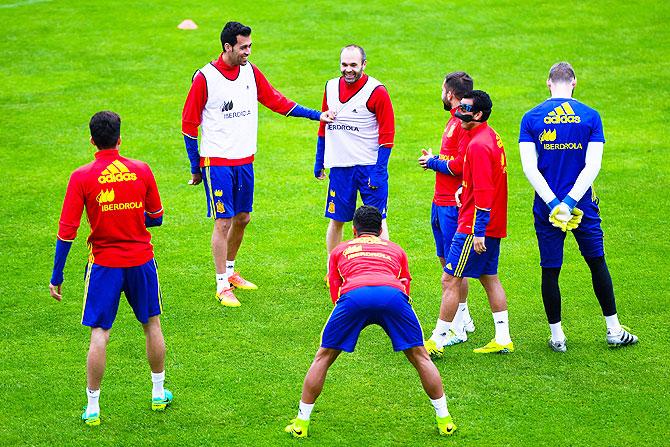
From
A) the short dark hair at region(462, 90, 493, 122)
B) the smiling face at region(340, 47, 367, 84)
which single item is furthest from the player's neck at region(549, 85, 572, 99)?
the smiling face at region(340, 47, 367, 84)

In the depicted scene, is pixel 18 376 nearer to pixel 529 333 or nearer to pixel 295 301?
pixel 295 301

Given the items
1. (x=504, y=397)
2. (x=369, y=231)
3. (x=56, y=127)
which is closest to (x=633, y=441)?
(x=504, y=397)

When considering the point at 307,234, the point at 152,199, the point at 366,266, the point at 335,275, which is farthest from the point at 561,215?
the point at 307,234

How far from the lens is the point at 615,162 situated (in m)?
13.5

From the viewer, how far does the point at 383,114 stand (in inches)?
387

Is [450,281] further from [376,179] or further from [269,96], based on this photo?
[269,96]

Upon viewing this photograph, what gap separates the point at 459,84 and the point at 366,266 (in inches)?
92.1

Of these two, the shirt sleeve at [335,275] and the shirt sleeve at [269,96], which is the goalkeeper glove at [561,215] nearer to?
the shirt sleeve at [335,275]

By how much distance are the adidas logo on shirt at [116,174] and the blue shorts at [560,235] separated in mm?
3651

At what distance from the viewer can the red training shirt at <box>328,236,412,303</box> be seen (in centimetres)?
691

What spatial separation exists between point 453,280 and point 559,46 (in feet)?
36.6

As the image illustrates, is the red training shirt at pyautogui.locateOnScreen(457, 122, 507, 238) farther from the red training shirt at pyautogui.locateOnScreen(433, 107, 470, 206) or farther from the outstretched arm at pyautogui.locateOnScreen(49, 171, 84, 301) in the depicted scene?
the outstretched arm at pyautogui.locateOnScreen(49, 171, 84, 301)

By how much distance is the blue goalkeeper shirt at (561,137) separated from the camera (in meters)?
8.25

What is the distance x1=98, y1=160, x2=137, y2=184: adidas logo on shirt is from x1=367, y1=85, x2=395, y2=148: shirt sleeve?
3357 millimetres
